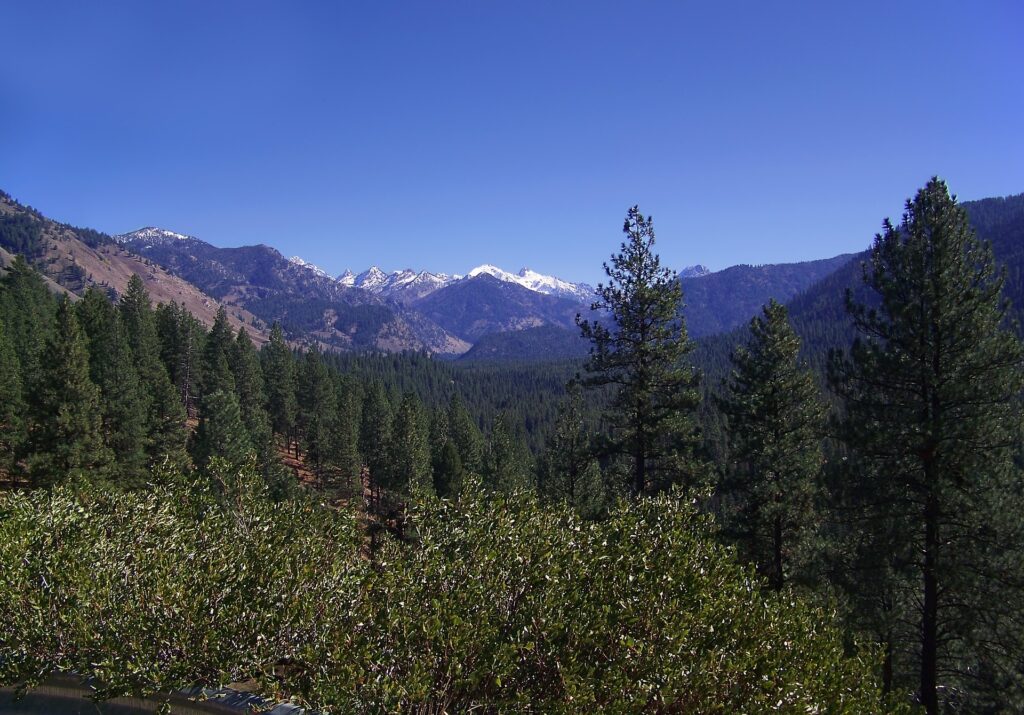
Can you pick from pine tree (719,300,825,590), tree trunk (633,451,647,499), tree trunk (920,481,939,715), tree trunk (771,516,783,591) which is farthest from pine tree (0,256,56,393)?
Answer: tree trunk (920,481,939,715)

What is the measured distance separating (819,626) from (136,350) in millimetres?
65818

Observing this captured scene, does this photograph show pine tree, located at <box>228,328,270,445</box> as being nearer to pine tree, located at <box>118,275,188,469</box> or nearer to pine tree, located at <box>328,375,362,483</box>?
pine tree, located at <box>328,375,362,483</box>

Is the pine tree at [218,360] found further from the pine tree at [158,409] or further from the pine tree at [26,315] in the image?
the pine tree at [26,315]

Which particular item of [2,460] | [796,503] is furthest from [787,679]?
[2,460]

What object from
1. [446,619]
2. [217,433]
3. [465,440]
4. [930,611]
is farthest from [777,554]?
[465,440]

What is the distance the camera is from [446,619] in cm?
870

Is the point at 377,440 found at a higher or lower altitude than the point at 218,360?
lower

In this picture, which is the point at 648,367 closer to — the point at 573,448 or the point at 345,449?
the point at 573,448

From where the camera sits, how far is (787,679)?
845cm

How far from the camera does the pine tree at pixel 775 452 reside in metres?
21.5

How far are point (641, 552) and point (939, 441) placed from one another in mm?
12110

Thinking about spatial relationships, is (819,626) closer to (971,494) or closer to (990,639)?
(971,494)

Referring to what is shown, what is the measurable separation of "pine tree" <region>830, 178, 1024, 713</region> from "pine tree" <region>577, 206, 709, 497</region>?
583 centimetres

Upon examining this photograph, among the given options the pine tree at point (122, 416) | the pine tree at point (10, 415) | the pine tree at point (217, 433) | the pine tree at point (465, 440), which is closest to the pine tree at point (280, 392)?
the pine tree at point (465, 440)
